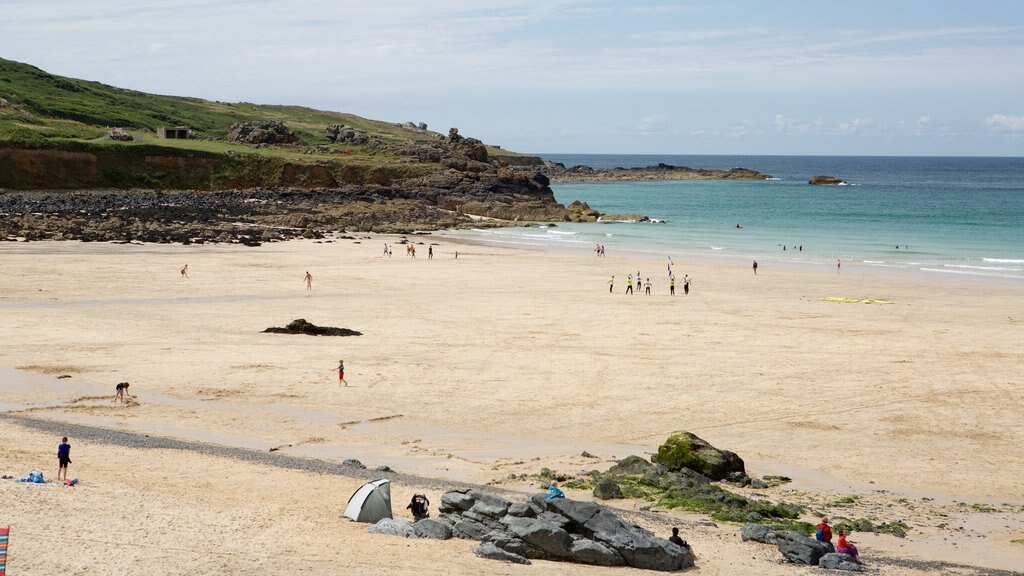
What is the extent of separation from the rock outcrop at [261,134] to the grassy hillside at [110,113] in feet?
23.9

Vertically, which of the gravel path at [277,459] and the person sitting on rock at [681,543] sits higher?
the person sitting on rock at [681,543]

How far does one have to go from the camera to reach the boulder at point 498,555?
13.9m

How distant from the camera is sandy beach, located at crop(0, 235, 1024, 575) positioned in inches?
578

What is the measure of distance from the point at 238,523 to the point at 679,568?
661cm

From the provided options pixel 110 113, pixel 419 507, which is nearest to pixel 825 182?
pixel 110 113

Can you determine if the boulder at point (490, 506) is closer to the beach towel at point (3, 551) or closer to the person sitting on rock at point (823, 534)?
the person sitting on rock at point (823, 534)

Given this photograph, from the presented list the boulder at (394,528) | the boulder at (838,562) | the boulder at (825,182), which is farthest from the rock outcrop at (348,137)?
the boulder at (838,562)

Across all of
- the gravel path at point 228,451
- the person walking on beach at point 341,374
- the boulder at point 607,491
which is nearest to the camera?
the boulder at point 607,491

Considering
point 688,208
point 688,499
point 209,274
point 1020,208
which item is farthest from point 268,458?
point 1020,208

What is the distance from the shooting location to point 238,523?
15.0 meters

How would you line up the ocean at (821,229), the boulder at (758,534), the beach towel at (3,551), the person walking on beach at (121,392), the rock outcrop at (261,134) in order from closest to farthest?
the beach towel at (3,551)
the boulder at (758,534)
the person walking on beach at (121,392)
the ocean at (821,229)
the rock outcrop at (261,134)

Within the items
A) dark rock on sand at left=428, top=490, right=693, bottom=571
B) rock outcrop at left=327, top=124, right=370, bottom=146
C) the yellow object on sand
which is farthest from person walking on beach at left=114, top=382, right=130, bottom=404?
rock outcrop at left=327, top=124, right=370, bottom=146

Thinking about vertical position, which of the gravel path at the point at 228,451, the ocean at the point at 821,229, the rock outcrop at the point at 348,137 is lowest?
the gravel path at the point at 228,451

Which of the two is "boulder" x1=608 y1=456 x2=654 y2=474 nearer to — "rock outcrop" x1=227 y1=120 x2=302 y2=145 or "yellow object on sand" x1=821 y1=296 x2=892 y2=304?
"yellow object on sand" x1=821 y1=296 x2=892 y2=304
